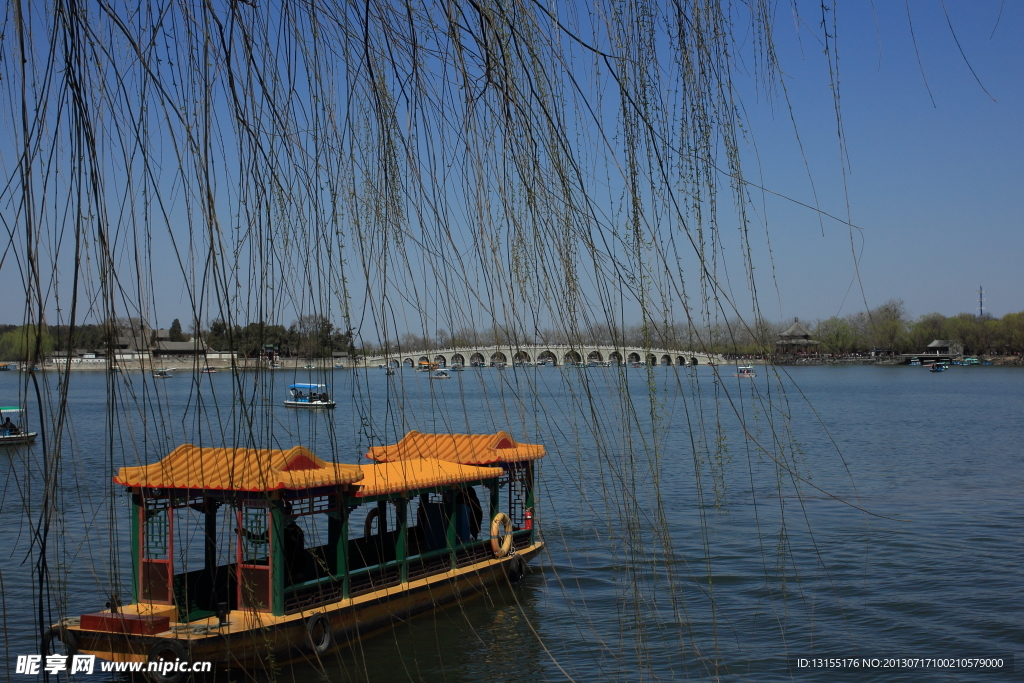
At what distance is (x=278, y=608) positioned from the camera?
7.14 meters

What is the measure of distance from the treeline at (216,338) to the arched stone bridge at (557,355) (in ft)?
0.55

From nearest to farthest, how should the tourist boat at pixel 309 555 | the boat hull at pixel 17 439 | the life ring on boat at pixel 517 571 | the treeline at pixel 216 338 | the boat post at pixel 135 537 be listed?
1. the treeline at pixel 216 338
2. the boat hull at pixel 17 439
3. the tourist boat at pixel 309 555
4. the boat post at pixel 135 537
5. the life ring on boat at pixel 517 571

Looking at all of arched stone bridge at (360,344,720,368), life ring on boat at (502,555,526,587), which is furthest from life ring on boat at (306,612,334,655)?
arched stone bridge at (360,344,720,368)

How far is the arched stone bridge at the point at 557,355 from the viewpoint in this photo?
2.18 metres

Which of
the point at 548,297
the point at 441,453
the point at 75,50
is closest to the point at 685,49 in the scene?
the point at 548,297

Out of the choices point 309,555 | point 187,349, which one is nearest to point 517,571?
point 309,555

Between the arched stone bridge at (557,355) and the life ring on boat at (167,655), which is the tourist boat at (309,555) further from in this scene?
the arched stone bridge at (557,355)

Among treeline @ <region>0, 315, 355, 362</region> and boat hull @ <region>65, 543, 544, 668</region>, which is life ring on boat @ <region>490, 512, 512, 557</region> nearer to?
boat hull @ <region>65, 543, 544, 668</region>

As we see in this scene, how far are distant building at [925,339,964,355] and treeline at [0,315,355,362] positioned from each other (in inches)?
4241

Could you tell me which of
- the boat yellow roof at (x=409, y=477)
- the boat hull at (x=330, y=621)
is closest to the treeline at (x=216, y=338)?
the boat hull at (x=330, y=621)

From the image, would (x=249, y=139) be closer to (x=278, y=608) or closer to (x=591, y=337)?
(x=591, y=337)

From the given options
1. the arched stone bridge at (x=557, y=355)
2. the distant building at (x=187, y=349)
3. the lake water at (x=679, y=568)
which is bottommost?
the lake water at (x=679, y=568)

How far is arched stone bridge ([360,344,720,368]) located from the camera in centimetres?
218

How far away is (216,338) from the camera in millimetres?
1722
